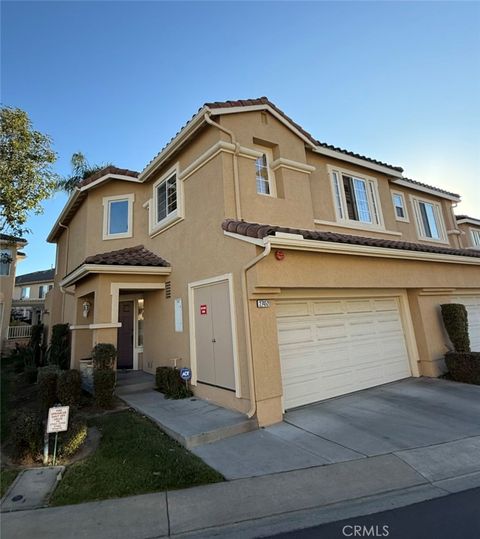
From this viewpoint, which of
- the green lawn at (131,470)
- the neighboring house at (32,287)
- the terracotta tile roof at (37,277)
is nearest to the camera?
the green lawn at (131,470)

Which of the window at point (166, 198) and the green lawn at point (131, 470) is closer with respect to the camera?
the green lawn at point (131, 470)

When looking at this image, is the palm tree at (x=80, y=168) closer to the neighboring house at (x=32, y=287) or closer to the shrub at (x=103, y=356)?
the shrub at (x=103, y=356)

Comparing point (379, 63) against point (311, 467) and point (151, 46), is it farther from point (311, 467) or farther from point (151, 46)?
point (311, 467)

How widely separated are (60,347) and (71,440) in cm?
773

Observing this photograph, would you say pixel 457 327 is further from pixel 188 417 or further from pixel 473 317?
pixel 188 417

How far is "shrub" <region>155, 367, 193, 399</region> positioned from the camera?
770cm

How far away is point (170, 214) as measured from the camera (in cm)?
935

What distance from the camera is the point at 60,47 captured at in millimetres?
7895

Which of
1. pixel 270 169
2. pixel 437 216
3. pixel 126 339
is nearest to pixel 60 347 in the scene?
pixel 126 339

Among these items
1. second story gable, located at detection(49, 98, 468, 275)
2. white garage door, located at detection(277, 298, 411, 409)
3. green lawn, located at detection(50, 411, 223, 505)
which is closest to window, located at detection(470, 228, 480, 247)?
second story gable, located at detection(49, 98, 468, 275)

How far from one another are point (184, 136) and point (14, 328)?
20971 mm

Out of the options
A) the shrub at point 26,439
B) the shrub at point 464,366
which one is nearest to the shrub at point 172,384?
the shrub at point 26,439

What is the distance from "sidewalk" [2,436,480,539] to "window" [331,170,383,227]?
7547 millimetres

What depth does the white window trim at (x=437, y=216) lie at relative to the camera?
13.0 meters
